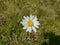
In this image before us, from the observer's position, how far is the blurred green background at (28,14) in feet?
11.5

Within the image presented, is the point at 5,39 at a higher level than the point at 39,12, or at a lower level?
lower

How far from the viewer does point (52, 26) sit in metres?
3.71

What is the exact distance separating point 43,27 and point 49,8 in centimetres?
40

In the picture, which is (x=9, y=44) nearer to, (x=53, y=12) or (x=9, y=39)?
(x=9, y=39)

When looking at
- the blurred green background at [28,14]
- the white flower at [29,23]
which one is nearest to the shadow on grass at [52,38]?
the blurred green background at [28,14]

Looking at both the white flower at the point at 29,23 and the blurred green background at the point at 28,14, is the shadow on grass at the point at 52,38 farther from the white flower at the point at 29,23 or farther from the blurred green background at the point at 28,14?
the white flower at the point at 29,23

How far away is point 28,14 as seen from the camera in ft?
12.3

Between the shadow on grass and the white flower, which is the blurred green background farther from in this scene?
the white flower

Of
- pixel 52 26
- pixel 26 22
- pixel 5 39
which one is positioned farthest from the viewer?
pixel 52 26

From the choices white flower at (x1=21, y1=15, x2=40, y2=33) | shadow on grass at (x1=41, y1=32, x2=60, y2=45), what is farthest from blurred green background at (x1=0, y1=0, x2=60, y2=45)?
white flower at (x1=21, y1=15, x2=40, y2=33)

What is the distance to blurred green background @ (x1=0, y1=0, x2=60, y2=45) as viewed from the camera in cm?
352

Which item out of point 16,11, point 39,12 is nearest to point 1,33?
point 16,11

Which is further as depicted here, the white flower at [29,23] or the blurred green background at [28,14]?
the blurred green background at [28,14]

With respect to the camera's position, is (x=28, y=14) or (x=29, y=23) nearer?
(x=29, y=23)
